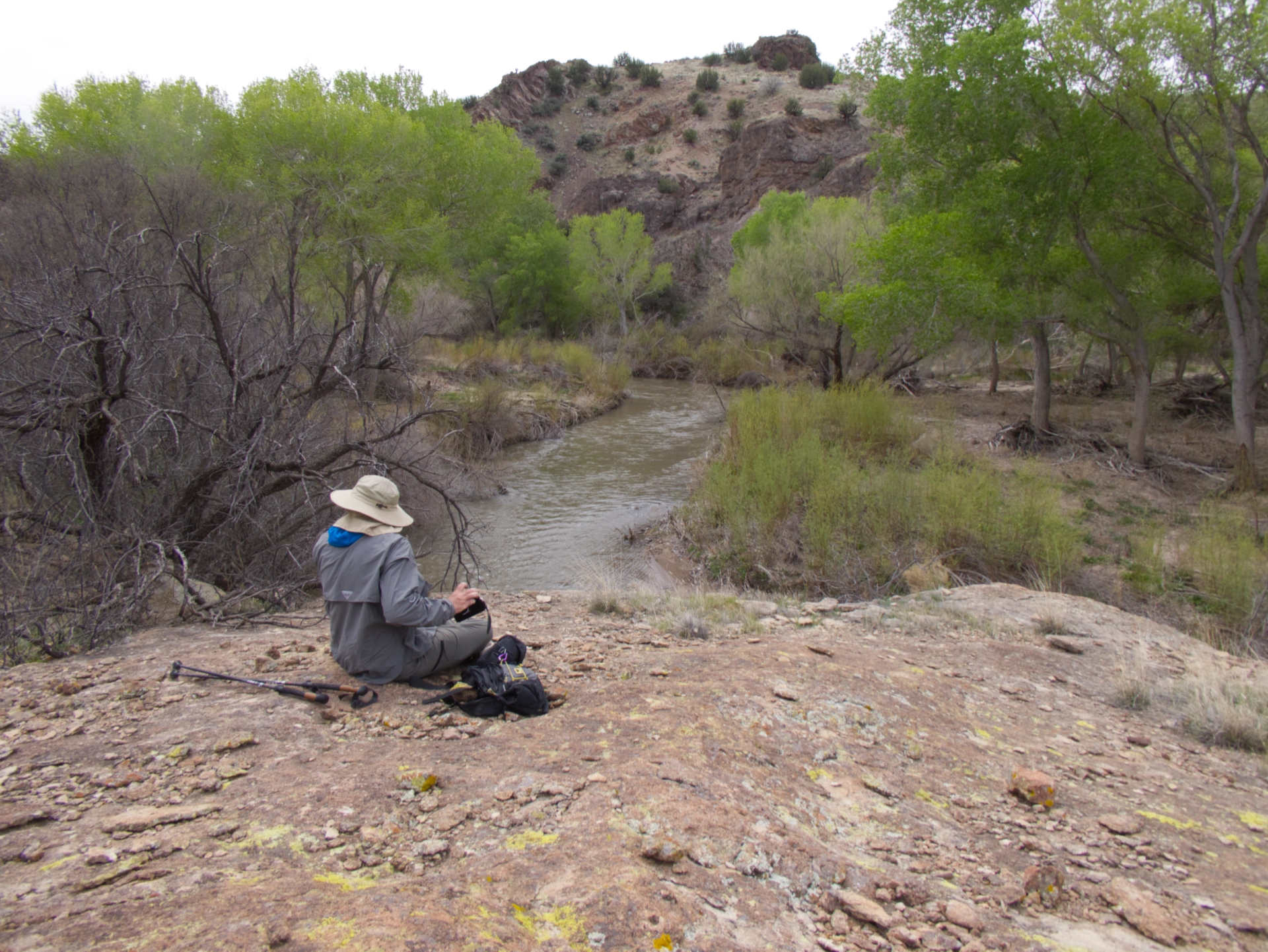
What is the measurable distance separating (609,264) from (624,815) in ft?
118

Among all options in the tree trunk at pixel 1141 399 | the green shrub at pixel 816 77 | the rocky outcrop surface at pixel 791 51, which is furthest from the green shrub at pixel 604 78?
the tree trunk at pixel 1141 399

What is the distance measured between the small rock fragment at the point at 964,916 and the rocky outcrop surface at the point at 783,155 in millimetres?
47355

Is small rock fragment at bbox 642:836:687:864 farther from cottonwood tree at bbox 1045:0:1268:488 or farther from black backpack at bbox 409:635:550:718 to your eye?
cottonwood tree at bbox 1045:0:1268:488

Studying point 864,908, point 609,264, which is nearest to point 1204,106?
point 864,908

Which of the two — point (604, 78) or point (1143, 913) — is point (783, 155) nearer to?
point (604, 78)

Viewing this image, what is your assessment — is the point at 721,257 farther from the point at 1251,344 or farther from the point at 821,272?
the point at 1251,344

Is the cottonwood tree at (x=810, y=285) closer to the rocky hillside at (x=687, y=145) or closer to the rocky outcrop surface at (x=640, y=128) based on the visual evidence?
the rocky hillside at (x=687, y=145)

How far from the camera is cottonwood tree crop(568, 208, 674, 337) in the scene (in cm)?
3575

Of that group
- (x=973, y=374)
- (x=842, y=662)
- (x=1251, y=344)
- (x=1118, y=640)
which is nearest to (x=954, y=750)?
(x=842, y=662)

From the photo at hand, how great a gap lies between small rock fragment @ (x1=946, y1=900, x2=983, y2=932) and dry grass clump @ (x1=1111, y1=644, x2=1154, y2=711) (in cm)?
274

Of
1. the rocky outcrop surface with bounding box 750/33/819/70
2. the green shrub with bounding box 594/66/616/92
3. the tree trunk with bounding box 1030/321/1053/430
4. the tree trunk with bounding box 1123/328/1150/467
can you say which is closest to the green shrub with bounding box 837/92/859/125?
the rocky outcrop surface with bounding box 750/33/819/70

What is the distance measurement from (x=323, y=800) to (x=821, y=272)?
20111 mm

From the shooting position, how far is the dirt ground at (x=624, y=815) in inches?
75.8

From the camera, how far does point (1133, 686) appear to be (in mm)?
4227
